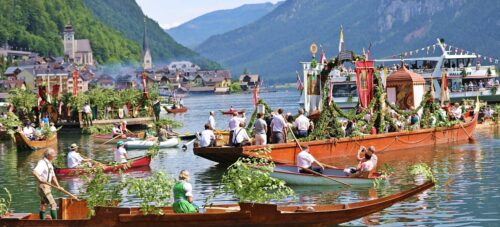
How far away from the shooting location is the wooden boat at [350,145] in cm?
3691

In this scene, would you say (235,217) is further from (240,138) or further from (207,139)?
(207,139)

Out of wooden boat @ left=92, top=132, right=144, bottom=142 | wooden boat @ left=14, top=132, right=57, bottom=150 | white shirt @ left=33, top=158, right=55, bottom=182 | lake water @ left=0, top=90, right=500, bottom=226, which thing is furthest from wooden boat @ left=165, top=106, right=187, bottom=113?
white shirt @ left=33, top=158, right=55, bottom=182

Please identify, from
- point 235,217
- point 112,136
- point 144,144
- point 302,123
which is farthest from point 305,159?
point 112,136

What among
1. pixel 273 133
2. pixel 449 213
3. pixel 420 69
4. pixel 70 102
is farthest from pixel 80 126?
pixel 449 213

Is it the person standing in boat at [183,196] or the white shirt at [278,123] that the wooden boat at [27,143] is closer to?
the white shirt at [278,123]

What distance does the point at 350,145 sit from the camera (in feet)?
137

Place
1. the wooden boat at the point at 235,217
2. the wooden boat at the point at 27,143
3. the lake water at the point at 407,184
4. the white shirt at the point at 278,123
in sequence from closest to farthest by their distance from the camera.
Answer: the wooden boat at the point at 235,217 → the lake water at the point at 407,184 → the white shirt at the point at 278,123 → the wooden boat at the point at 27,143

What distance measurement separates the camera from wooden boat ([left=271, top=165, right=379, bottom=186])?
3088 cm

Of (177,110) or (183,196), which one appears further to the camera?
(177,110)

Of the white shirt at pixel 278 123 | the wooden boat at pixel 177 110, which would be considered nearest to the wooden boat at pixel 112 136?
the white shirt at pixel 278 123

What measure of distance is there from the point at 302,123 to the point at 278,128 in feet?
8.57

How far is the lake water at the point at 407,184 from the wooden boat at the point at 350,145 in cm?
61

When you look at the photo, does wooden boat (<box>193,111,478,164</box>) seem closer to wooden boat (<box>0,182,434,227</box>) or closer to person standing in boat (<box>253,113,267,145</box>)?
person standing in boat (<box>253,113,267,145</box>)

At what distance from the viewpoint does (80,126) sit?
76.6m
